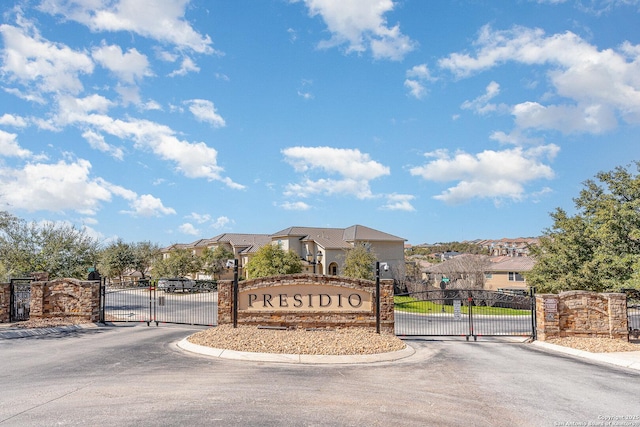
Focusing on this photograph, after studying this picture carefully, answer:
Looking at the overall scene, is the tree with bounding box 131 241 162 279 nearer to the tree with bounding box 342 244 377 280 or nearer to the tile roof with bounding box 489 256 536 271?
the tree with bounding box 342 244 377 280

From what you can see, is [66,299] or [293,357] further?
[66,299]

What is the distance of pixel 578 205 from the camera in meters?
31.7

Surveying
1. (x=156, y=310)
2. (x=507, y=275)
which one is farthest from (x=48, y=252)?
(x=507, y=275)

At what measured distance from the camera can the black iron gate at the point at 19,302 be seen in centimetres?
1806

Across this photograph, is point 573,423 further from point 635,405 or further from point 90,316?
point 90,316

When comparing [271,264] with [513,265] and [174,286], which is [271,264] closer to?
[174,286]

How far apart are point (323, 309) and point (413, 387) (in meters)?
6.49

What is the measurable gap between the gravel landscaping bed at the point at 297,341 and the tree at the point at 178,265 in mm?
39258

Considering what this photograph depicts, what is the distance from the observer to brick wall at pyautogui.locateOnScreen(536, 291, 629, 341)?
16172mm

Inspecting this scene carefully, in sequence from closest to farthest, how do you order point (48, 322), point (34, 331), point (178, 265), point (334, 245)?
point (34, 331) → point (48, 322) → point (178, 265) → point (334, 245)

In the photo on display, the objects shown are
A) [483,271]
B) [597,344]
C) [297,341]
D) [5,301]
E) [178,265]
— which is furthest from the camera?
[178,265]

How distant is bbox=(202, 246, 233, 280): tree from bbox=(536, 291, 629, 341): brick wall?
45.4 m

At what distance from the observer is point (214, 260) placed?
187 ft

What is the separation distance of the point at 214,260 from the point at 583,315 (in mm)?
46700
